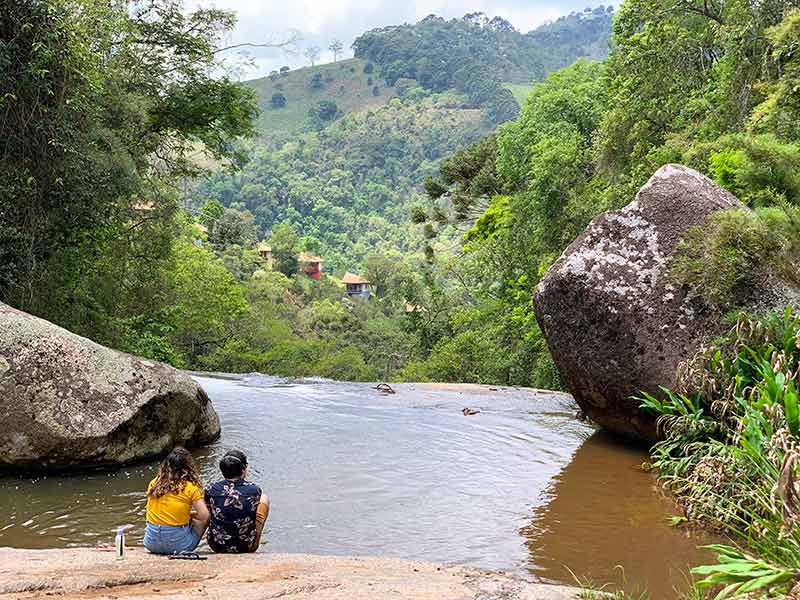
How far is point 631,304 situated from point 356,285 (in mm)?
73658

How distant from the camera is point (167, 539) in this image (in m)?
5.96

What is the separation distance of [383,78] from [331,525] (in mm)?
149294

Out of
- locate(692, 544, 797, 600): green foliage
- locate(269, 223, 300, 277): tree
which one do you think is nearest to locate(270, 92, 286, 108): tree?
locate(269, 223, 300, 277): tree

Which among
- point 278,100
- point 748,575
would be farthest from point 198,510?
point 278,100

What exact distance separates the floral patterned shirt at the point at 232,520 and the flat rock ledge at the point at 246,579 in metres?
0.33

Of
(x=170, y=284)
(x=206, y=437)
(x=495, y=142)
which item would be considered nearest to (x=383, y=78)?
(x=495, y=142)

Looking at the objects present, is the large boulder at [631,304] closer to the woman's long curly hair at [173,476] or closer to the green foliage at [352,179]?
the woman's long curly hair at [173,476]

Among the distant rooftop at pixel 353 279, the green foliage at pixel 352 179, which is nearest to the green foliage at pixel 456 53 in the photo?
the green foliage at pixel 352 179

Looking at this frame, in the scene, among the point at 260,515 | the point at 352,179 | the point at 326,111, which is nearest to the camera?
the point at 260,515

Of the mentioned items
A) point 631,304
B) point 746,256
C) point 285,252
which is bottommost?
point 285,252

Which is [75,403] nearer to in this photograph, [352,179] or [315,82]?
[352,179]

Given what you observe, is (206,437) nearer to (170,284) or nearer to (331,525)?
(331,525)

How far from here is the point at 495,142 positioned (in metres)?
33.4

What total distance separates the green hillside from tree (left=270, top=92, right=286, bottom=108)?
0.93 metres
